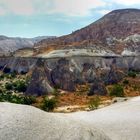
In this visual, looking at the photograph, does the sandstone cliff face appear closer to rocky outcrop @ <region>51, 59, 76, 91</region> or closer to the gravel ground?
rocky outcrop @ <region>51, 59, 76, 91</region>

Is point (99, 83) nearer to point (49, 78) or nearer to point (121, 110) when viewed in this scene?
A: point (49, 78)

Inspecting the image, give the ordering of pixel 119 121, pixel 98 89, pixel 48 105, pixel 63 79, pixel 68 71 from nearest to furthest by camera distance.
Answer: pixel 119 121, pixel 48 105, pixel 98 89, pixel 63 79, pixel 68 71

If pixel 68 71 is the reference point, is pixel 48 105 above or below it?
below

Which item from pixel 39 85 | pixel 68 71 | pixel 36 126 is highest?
pixel 36 126

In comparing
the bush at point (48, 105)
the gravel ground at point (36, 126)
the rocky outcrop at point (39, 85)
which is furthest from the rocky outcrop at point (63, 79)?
the gravel ground at point (36, 126)

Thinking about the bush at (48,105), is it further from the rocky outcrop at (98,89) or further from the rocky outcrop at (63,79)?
the rocky outcrop at (63,79)

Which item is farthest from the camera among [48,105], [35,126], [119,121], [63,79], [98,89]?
[63,79]

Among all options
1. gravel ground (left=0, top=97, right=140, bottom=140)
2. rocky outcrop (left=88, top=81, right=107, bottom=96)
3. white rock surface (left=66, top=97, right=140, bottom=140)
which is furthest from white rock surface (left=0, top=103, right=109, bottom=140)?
rocky outcrop (left=88, top=81, right=107, bottom=96)

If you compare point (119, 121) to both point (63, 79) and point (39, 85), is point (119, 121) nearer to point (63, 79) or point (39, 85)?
point (39, 85)

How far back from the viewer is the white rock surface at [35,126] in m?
25.3

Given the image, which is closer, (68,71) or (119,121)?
(119,121)

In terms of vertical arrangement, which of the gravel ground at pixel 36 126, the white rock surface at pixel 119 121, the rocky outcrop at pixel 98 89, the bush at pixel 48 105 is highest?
the gravel ground at pixel 36 126

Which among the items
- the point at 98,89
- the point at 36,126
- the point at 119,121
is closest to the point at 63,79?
the point at 98,89

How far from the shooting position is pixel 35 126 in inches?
1037
